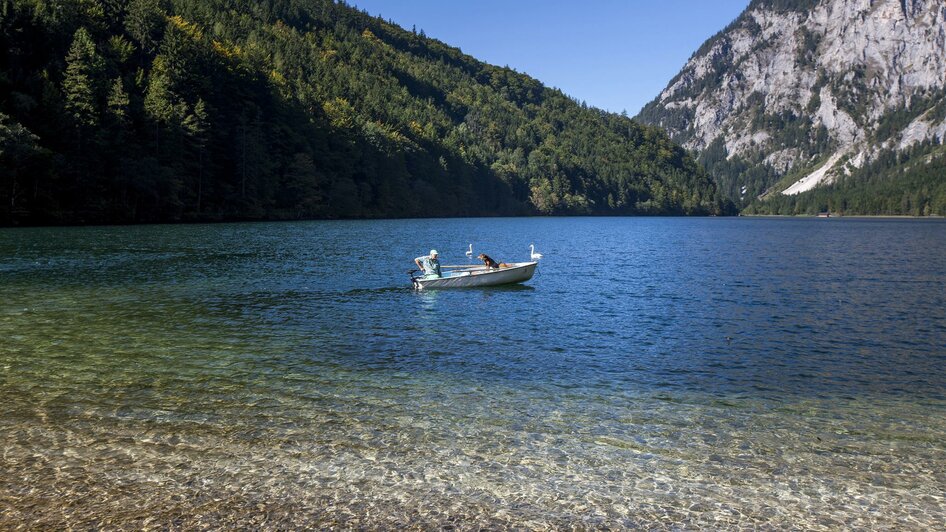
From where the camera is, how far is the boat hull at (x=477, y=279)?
4019cm

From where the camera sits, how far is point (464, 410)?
50.6 ft

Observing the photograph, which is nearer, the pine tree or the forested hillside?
the forested hillside

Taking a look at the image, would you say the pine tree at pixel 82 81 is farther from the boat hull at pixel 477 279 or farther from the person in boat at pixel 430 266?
the boat hull at pixel 477 279

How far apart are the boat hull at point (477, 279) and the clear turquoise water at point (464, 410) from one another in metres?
3.98

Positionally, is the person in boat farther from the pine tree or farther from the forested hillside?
the pine tree

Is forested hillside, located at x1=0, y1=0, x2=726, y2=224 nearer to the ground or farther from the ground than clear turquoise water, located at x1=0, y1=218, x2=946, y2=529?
farther from the ground

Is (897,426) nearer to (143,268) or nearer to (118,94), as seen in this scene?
(143,268)

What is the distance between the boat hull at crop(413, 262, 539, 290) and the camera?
132 feet

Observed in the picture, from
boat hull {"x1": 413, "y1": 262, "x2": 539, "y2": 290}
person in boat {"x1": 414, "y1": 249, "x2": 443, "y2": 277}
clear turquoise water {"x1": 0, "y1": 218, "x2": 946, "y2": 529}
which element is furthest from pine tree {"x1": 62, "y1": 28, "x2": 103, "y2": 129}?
boat hull {"x1": 413, "y1": 262, "x2": 539, "y2": 290}

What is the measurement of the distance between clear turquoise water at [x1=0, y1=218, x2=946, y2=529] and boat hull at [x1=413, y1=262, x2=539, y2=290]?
3.98m

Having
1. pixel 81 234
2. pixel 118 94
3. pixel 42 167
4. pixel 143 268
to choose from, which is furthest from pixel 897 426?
pixel 118 94

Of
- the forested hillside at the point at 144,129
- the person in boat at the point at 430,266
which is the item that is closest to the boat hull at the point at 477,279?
the person in boat at the point at 430,266

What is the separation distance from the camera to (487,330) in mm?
27266

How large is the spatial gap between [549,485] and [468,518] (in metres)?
1.87
